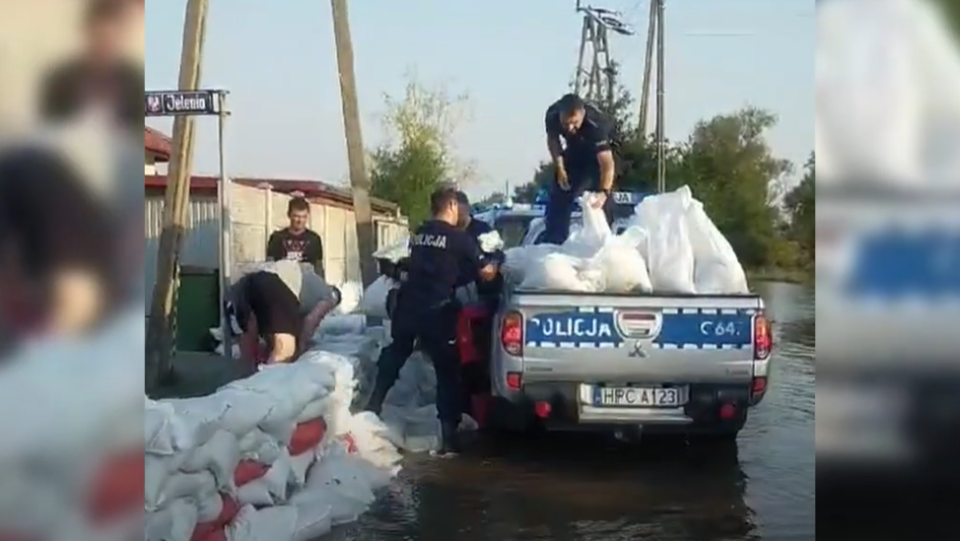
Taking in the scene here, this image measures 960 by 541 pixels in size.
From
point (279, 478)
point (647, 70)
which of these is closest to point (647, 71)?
point (647, 70)

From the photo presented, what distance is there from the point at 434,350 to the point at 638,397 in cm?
123

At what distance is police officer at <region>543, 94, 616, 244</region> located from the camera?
6824 millimetres

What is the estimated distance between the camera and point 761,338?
595cm

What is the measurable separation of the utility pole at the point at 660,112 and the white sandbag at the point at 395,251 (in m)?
1.47

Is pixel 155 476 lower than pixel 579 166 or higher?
lower

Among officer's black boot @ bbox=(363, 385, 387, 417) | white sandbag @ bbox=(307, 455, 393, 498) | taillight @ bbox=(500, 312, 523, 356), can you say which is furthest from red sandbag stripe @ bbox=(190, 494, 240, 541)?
officer's black boot @ bbox=(363, 385, 387, 417)

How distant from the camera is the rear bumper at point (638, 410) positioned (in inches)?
236

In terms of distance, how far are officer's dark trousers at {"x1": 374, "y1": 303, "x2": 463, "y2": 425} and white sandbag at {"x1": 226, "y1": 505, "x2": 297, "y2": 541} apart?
1.78m

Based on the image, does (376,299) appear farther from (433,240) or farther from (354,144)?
(354,144)

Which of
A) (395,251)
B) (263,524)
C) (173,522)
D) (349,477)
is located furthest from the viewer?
(395,251)

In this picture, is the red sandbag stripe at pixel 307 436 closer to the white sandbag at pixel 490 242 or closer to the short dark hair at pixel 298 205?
the short dark hair at pixel 298 205

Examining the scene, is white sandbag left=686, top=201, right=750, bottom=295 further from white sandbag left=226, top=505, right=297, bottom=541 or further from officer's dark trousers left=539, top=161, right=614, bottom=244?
white sandbag left=226, top=505, right=297, bottom=541

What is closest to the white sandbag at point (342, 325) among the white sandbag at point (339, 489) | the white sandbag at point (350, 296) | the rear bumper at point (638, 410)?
the white sandbag at point (350, 296)

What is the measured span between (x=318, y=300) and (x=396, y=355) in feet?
1.74
